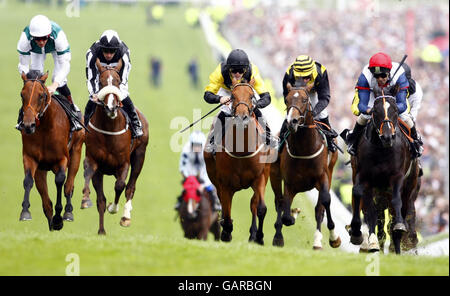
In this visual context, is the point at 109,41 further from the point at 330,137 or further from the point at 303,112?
the point at 330,137

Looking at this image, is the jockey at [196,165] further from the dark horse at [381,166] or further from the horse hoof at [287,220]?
the dark horse at [381,166]

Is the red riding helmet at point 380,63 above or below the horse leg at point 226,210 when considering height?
above

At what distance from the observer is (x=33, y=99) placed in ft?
36.0

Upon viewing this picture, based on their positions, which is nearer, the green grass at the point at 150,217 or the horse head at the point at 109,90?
the green grass at the point at 150,217

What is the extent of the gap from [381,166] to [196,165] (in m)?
4.94

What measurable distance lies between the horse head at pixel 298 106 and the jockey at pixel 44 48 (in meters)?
2.84

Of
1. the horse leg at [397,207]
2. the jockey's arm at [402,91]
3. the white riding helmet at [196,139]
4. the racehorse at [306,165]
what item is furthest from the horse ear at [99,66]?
the white riding helmet at [196,139]

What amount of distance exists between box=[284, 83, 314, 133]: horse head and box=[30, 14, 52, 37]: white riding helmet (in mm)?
2990

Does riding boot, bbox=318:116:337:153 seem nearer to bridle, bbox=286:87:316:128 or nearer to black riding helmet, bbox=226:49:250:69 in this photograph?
bridle, bbox=286:87:316:128

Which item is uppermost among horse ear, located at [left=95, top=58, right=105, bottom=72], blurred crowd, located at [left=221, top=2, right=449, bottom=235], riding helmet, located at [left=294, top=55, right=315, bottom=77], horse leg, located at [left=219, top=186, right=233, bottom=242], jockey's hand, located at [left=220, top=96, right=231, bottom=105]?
blurred crowd, located at [left=221, top=2, right=449, bottom=235]

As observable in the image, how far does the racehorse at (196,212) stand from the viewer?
14742 millimetres

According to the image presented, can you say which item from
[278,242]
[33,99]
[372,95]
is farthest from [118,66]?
[372,95]

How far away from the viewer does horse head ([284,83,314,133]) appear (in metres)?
10.6

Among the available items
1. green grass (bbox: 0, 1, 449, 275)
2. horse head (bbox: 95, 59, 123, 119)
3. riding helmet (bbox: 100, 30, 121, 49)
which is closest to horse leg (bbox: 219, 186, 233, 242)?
green grass (bbox: 0, 1, 449, 275)
